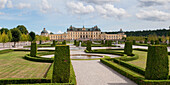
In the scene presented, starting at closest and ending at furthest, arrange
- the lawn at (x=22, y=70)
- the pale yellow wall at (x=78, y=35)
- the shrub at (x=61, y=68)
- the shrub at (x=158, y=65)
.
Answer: the shrub at (x=61, y=68) < the shrub at (x=158, y=65) < the lawn at (x=22, y=70) < the pale yellow wall at (x=78, y=35)

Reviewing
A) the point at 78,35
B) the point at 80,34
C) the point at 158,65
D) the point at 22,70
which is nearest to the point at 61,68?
the point at 158,65

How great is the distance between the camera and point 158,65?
5.07 m

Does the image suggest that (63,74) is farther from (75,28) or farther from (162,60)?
(75,28)

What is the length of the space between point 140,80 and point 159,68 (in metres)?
0.77

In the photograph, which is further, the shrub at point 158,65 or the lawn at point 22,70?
the lawn at point 22,70

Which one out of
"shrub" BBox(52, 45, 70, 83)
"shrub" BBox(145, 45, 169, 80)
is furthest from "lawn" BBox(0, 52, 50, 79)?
"shrub" BBox(145, 45, 169, 80)

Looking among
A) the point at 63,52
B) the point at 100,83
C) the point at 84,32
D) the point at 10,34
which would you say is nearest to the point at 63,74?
the point at 63,52

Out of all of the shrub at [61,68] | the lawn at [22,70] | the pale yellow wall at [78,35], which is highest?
the pale yellow wall at [78,35]

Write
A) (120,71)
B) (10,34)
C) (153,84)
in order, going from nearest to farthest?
(153,84)
(120,71)
(10,34)

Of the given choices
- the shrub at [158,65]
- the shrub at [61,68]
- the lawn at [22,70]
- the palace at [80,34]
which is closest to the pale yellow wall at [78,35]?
the palace at [80,34]

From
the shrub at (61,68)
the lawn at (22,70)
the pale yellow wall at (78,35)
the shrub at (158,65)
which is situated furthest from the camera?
the pale yellow wall at (78,35)

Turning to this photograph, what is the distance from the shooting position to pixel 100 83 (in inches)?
218

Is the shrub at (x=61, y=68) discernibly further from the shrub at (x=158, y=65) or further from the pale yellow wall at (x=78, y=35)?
the pale yellow wall at (x=78, y=35)

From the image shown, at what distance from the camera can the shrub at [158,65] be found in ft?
16.7
